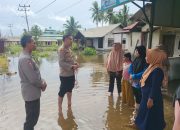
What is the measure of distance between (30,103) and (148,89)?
6.60 ft

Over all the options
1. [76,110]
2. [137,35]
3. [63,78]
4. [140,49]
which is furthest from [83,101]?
[137,35]

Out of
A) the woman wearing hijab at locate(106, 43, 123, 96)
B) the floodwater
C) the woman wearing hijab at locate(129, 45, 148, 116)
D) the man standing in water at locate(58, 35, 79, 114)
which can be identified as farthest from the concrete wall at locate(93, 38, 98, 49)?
the woman wearing hijab at locate(129, 45, 148, 116)

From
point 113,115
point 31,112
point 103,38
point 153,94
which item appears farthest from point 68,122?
point 103,38

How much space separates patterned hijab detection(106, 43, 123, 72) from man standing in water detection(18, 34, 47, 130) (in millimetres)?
3663

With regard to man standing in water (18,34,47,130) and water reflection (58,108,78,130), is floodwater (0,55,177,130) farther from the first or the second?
man standing in water (18,34,47,130)

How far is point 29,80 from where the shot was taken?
14.3 ft

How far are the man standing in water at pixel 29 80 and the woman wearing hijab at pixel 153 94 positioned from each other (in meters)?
1.78

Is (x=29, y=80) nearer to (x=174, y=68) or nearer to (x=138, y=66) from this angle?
(x=138, y=66)

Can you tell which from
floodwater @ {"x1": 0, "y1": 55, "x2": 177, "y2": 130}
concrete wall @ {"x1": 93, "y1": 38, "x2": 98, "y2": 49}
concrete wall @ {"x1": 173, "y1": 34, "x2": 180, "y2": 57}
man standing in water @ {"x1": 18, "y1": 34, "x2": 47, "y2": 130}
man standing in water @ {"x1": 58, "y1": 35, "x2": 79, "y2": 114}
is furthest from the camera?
concrete wall @ {"x1": 93, "y1": 38, "x2": 98, "y2": 49}

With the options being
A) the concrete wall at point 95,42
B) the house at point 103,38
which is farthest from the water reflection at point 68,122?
the concrete wall at point 95,42

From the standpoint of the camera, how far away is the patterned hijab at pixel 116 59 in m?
7.78

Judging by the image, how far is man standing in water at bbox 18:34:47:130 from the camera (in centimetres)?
430

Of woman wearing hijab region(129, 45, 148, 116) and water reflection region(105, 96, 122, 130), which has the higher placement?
woman wearing hijab region(129, 45, 148, 116)

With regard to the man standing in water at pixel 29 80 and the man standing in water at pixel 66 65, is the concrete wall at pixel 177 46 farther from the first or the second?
the man standing in water at pixel 29 80
